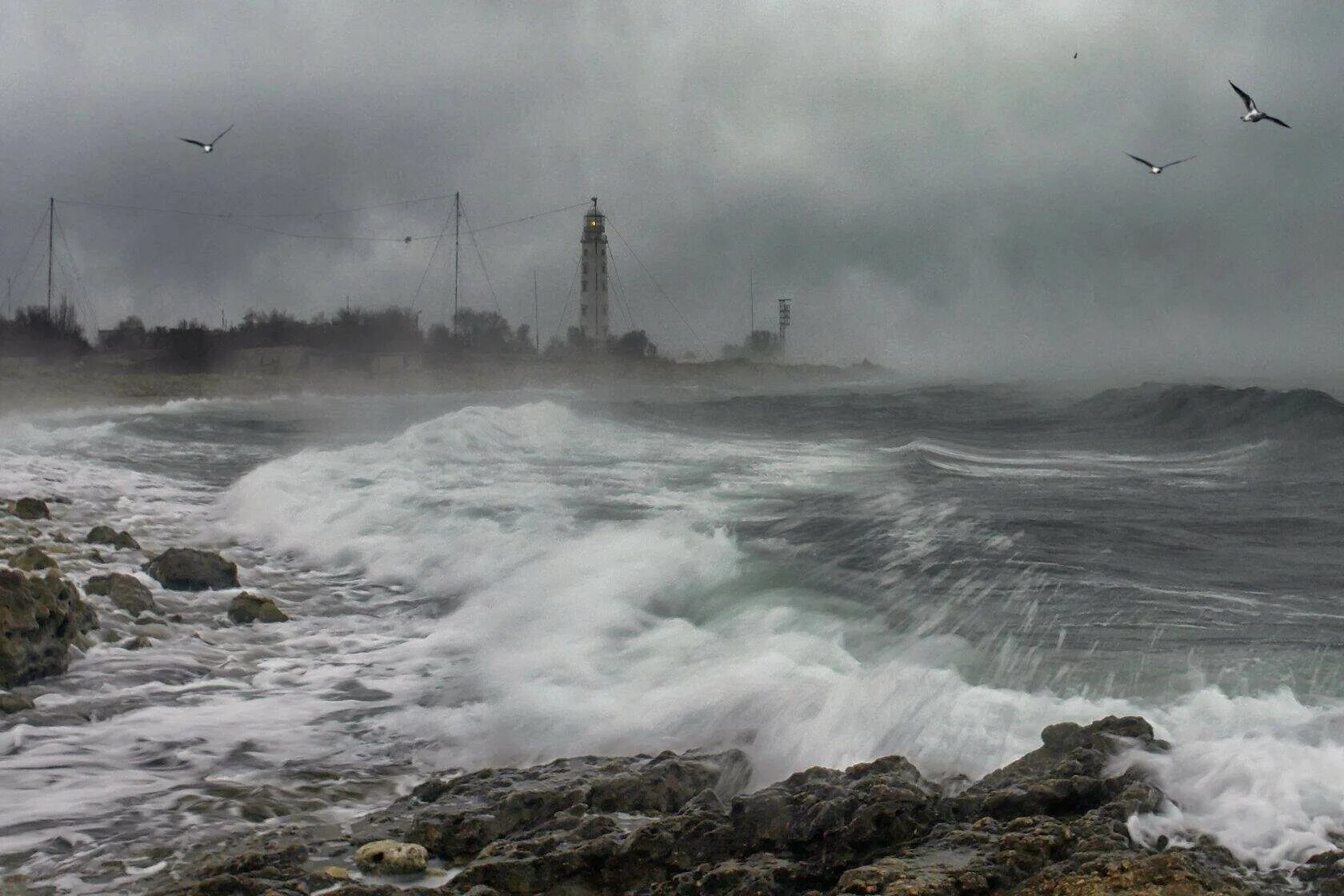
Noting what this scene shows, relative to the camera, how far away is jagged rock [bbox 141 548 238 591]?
9398 millimetres

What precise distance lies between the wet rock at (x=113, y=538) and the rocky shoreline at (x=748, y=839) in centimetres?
709

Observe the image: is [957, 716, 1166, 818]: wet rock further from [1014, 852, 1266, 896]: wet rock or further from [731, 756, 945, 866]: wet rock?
[1014, 852, 1266, 896]: wet rock

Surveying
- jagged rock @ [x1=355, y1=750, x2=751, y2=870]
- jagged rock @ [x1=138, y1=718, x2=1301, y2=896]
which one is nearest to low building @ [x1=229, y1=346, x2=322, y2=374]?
jagged rock @ [x1=355, y1=750, x2=751, y2=870]

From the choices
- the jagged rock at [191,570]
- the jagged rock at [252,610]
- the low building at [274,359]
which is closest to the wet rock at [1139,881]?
the jagged rock at [252,610]

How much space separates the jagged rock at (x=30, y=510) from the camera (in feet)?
39.0

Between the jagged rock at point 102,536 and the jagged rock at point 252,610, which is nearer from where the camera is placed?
the jagged rock at point 252,610

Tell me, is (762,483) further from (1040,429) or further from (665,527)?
(1040,429)

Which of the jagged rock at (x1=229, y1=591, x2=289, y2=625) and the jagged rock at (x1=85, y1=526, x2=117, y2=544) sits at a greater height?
the jagged rock at (x1=85, y1=526, x2=117, y2=544)

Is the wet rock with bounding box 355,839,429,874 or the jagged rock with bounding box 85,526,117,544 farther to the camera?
the jagged rock with bounding box 85,526,117,544

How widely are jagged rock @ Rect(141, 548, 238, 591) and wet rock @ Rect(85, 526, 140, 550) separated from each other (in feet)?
4.20

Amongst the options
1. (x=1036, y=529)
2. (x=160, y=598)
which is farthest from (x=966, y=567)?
(x=160, y=598)

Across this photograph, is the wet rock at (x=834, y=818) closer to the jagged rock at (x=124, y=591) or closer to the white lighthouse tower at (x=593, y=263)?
the jagged rock at (x=124, y=591)

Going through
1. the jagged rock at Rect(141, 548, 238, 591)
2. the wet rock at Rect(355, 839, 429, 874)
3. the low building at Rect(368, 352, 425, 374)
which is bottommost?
the wet rock at Rect(355, 839, 429, 874)

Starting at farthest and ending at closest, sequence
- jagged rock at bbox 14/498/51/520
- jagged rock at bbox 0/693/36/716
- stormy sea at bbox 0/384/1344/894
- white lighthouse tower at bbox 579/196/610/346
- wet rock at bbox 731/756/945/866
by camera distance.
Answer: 1. white lighthouse tower at bbox 579/196/610/346
2. jagged rock at bbox 14/498/51/520
3. jagged rock at bbox 0/693/36/716
4. stormy sea at bbox 0/384/1344/894
5. wet rock at bbox 731/756/945/866
